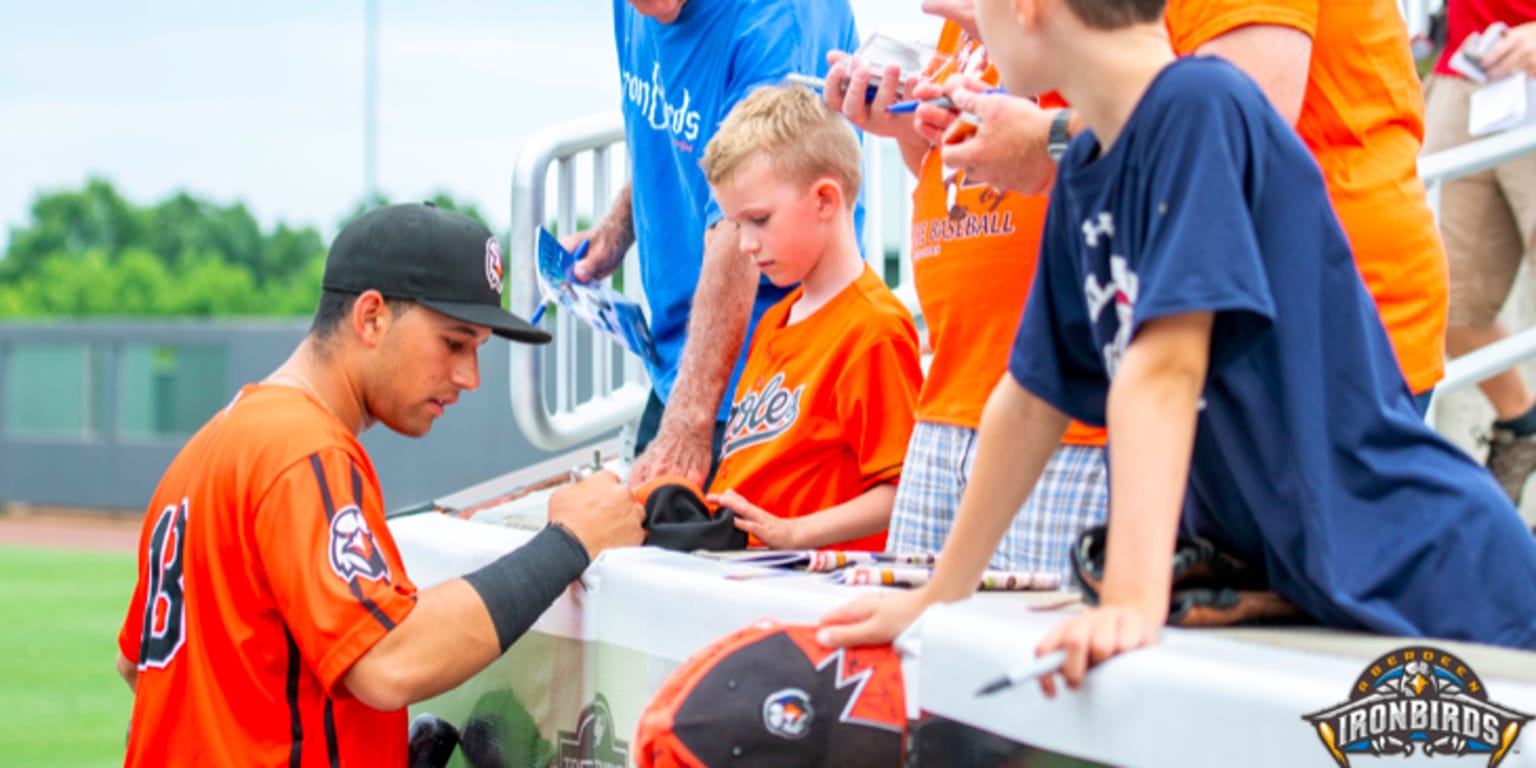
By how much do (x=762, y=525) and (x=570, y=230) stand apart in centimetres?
245

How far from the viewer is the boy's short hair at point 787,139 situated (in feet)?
9.57

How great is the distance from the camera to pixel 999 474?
1687 mm

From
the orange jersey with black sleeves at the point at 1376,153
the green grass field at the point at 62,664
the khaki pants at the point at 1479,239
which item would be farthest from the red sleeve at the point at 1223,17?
the green grass field at the point at 62,664

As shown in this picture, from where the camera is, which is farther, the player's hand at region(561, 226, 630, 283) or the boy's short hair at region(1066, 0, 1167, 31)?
the player's hand at region(561, 226, 630, 283)

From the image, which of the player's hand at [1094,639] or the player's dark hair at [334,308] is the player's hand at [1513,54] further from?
the player's hand at [1094,639]

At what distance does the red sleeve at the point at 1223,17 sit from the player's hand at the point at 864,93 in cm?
53

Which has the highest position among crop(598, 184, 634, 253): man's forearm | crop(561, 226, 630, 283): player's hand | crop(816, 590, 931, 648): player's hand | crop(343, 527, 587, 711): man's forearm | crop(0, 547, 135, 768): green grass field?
crop(598, 184, 634, 253): man's forearm

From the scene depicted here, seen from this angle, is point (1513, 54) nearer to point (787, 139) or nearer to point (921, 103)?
point (787, 139)

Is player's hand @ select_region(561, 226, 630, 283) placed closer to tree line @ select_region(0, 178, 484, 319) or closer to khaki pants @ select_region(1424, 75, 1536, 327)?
khaki pants @ select_region(1424, 75, 1536, 327)

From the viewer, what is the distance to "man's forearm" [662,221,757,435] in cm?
306

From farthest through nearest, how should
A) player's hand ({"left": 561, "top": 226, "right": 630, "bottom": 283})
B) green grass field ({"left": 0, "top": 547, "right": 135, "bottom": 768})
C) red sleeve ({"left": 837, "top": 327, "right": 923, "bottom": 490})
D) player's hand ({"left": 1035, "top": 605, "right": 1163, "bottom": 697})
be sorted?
1. green grass field ({"left": 0, "top": 547, "right": 135, "bottom": 768})
2. player's hand ({"left": 561, "top": 226, "right": 630, "bottom": 283})
3. red sleeve ({"left": 837, "top": 327, "right": 923, "bottom": 490})
4. player's hand ({"left": 1035, "top": 605, "right": 1163, "bottom": 697})

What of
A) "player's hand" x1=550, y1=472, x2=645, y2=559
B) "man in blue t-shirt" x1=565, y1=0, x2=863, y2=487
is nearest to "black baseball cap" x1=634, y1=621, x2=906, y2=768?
"player's hand" x1=550, y1=472, x2=645, y2=559

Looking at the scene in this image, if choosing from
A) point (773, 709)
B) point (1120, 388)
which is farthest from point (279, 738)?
point (1120, 388)

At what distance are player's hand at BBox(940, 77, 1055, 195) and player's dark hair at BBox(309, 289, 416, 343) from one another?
106 cm
